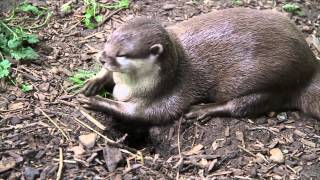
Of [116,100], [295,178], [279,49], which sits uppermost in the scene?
[279,49]

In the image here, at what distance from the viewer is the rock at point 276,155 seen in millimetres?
3461

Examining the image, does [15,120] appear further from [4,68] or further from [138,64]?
[138,64]

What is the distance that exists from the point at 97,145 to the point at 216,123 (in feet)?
2.63

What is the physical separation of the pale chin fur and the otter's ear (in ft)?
0.09

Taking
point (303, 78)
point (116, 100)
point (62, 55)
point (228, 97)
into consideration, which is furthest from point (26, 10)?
point (303, 78)

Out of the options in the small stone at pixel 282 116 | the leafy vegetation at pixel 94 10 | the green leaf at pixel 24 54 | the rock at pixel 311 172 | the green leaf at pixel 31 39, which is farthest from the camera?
the leafy vegetation at pixel 94 10

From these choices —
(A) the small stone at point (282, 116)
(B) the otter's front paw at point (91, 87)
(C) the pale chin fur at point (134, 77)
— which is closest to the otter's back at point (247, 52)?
(A) the small stone at point (282, 116)

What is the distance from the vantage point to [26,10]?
4410mm

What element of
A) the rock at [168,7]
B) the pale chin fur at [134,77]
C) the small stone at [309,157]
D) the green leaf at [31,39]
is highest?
the rock at [168,7]

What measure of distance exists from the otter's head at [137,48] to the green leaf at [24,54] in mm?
767

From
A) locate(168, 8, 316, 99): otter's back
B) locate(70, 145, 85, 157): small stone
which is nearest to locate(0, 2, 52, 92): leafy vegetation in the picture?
locate(70, 145, 85, 157): small stone

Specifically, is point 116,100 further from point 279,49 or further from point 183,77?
point 279,49

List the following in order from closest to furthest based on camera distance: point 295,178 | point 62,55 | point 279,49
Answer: point 295,178, point 279,49, point 62,55

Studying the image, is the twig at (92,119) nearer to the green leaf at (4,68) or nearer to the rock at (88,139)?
the rock at (88,139)
